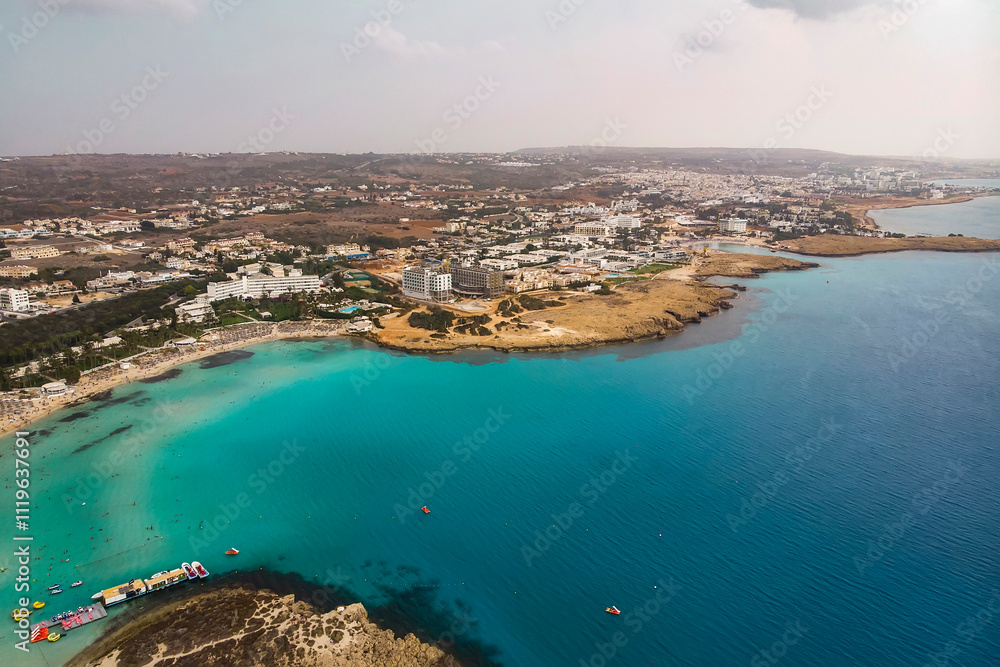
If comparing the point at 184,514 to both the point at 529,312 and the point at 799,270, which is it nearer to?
the point at 529,312

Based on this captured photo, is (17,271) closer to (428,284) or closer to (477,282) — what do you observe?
(428,284)

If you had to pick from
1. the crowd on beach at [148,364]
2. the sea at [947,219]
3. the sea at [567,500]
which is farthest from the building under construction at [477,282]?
the sea at [947,219]

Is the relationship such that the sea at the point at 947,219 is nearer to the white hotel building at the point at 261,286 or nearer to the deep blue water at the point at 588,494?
the deep blue water at the point at 588,494

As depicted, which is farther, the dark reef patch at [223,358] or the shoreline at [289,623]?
the dark reef patch at [223,358]

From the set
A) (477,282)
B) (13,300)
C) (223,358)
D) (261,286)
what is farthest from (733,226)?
(13,300)

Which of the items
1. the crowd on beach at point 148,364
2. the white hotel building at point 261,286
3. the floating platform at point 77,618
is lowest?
the floating platform at point 77,618

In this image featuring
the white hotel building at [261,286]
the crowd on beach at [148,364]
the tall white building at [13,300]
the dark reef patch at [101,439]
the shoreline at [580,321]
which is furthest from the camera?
the white hotel building at [261,286]

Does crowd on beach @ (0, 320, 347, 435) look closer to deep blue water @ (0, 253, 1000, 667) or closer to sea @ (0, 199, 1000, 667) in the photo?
sea @ (0, 199, 1000, 667)
